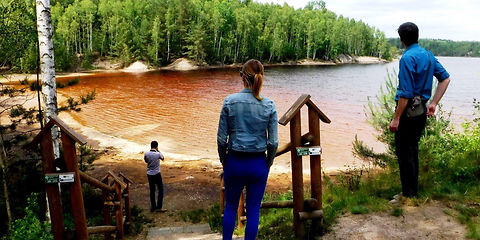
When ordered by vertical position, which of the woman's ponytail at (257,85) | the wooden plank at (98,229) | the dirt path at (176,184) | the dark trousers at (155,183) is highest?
the woman's ponytail at (257,85)

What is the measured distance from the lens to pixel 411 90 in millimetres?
4293

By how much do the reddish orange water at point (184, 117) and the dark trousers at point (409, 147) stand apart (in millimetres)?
7638

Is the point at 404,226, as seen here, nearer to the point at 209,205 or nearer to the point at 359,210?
the point at 359,210

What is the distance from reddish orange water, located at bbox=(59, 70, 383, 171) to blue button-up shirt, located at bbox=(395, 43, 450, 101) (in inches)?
316

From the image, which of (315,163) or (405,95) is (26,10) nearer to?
(315,163)

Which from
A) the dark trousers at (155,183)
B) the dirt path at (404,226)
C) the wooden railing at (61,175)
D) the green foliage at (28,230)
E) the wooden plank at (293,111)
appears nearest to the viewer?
the wooden railing at (61,175)

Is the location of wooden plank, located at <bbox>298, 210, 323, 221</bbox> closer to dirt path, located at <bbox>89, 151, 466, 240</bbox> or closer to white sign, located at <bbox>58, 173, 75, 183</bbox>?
dirt path, located at <bbox>89, 151, 466, 240</bbox>

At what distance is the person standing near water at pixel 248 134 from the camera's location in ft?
10.9

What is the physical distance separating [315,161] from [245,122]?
131 centimetres

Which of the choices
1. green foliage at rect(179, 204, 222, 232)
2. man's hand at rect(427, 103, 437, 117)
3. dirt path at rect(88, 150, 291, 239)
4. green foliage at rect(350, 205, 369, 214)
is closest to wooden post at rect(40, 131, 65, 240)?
dirt path at rect(88, 150, 291, 239)

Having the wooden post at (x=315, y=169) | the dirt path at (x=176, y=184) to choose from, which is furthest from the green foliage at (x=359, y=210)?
the dirt path at (x=176, y=184)

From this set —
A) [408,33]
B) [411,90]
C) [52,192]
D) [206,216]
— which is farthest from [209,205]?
[408,33]

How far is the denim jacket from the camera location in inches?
130

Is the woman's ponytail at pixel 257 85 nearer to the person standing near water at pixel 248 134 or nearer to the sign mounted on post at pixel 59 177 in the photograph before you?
the person standing near water at pixel 248 134
